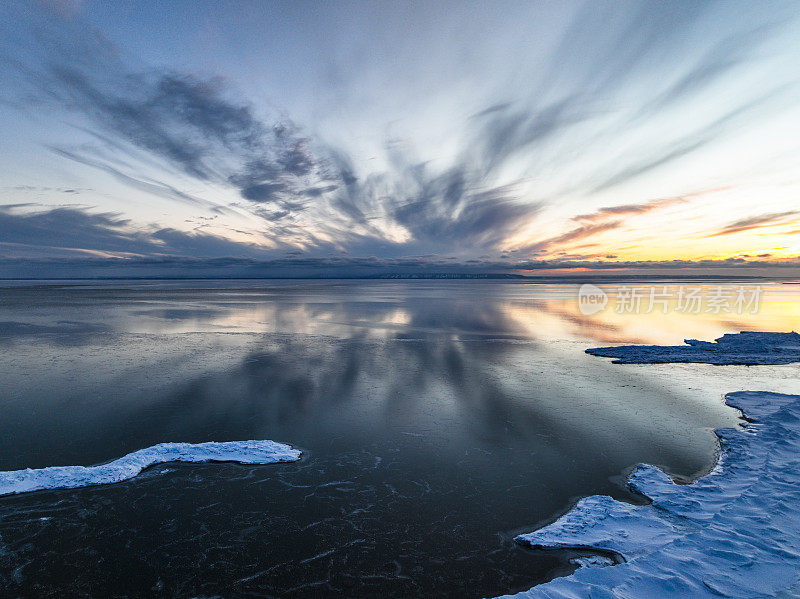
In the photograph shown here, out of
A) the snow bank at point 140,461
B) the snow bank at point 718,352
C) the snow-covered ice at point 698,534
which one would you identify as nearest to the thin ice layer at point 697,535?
the snow-covered ice at point 698,534

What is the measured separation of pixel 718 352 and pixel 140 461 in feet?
73.6

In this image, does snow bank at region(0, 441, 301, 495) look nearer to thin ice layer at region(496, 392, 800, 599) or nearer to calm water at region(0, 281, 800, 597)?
calm water at region(0, 281, 800, 597)

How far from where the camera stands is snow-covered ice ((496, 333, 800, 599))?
457 cm

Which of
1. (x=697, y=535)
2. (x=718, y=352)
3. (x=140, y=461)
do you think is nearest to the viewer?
(x=697, y=535)

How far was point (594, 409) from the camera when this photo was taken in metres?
10.4

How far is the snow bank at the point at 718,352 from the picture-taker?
1619cm

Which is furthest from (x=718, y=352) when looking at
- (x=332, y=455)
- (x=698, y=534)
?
(x=332, y=455)

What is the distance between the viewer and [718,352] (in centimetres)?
1758

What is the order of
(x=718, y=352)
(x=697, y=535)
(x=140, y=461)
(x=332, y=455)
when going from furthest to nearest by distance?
(x=718, y=352)
(x=332, y=455)
(x=140, y=461)
(x=697, y=535)

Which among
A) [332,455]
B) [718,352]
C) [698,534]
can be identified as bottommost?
[332,455]

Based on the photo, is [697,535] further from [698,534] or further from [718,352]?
[718,352]

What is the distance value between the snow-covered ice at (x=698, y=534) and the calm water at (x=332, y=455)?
14.2 inches

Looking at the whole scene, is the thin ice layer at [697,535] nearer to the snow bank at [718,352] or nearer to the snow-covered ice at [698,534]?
the snow-covered ice at [698,534]

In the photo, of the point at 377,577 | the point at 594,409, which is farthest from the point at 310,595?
the point at 594,409
